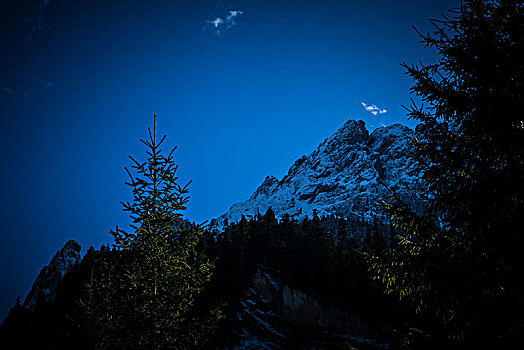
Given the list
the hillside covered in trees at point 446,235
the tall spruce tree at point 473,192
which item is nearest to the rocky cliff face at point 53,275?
the hillside covered in trees at point 446,235

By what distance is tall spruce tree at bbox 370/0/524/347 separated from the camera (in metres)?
4.08

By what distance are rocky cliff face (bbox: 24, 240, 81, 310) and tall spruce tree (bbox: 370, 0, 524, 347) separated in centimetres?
7849

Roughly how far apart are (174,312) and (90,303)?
2.84m

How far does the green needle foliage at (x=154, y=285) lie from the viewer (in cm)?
581

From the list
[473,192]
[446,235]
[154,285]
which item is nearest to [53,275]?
[154,285]

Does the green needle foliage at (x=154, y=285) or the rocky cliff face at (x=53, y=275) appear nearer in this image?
the green needle foliage at (x=154, y=285)

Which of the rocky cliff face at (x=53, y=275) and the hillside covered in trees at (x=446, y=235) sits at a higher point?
the rocky cliff face at (x=53, y=275)

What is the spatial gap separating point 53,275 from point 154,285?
252 ft

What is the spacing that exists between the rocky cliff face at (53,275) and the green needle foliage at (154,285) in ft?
239

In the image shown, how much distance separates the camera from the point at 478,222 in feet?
14.3

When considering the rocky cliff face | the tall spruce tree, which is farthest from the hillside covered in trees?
the rocky cliff face

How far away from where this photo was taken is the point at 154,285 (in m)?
6.30

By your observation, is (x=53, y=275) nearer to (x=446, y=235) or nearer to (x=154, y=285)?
(x=154, y=285)

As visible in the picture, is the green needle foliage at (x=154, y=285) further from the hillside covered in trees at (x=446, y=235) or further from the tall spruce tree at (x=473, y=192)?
the tall spruce tree at (x=473, y=192)
